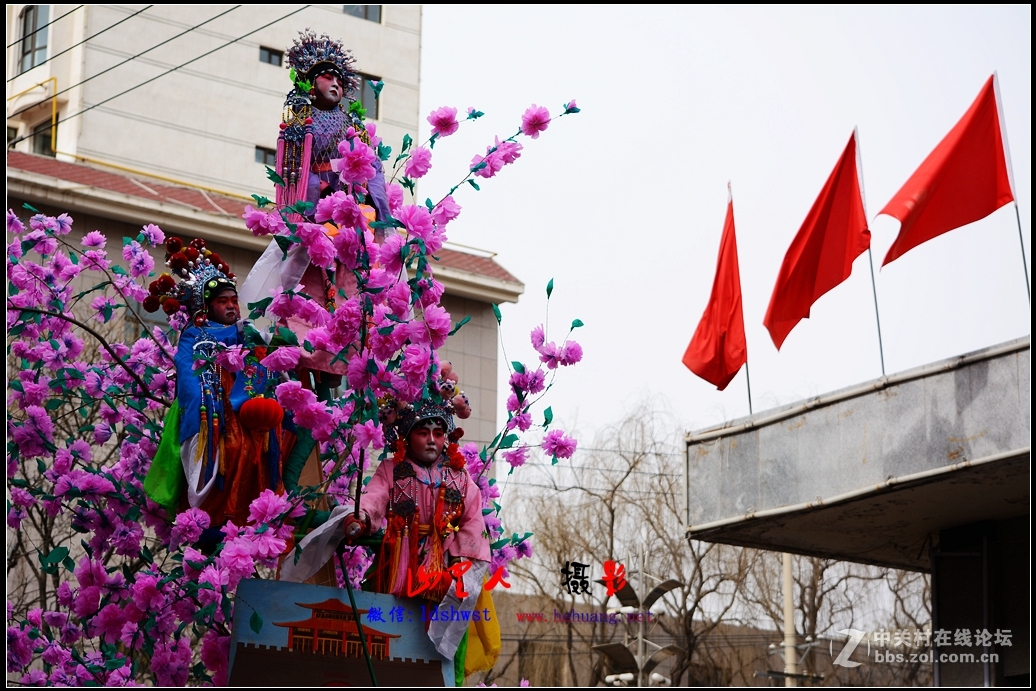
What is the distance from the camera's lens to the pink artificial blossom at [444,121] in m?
10.1

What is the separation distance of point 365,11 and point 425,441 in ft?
81.7

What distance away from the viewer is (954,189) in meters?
11.0

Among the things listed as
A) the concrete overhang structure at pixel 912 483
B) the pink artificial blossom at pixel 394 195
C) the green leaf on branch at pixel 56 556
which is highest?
the pink artificial blossom at pixel 394 195

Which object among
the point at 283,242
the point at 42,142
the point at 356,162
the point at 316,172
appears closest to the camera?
the point at 356,162

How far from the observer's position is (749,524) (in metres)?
11.2

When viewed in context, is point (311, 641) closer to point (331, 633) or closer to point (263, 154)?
point (331, 633)

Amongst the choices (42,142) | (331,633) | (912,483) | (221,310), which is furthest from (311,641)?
(42,142)

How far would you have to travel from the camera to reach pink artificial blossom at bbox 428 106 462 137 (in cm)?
1010

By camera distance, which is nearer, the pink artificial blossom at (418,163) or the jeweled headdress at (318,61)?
the pink artificial blossom at (418,163)

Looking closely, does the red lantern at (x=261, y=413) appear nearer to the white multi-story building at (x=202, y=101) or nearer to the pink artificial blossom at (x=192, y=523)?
the pink artificial blossom at (x=192, y=523)

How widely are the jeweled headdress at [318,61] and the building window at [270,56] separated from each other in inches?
808

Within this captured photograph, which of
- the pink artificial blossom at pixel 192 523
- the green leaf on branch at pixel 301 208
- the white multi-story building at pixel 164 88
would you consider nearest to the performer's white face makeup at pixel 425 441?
the pink artificial blossom at pixel 192 523

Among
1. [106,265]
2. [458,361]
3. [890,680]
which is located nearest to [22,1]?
[458,361]

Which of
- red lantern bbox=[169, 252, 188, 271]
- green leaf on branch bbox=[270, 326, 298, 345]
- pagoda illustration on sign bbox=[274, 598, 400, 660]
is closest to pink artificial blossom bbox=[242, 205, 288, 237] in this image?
red lantern bbox=[169, 252, 188, 271]
